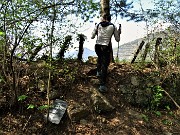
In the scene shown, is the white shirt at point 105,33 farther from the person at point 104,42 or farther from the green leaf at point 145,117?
the green leaf at point 145,117

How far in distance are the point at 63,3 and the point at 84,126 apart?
3.31 meters

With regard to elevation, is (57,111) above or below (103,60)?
below

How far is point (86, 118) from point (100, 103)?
2.09 ft

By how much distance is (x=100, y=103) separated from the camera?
8.53 meters

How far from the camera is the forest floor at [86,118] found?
25.2 feet

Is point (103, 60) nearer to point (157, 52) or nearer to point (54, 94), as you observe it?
point (54, 94)

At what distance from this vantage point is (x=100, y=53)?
29.5 feet

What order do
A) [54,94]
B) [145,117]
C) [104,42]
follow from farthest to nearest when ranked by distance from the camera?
1. [104,42]
2. [145,117]
3. [54,94]

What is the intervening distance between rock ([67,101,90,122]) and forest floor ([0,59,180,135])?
98mm

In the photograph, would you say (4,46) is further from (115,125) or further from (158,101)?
(158,101)

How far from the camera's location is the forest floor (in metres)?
7.69

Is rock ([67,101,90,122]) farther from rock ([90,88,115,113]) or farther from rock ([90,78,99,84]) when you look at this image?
rock ([90,78,99,84])

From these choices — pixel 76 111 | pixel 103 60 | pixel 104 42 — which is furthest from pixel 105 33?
pixel 76 111

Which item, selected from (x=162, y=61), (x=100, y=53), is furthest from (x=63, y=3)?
(x=162, y=61)
